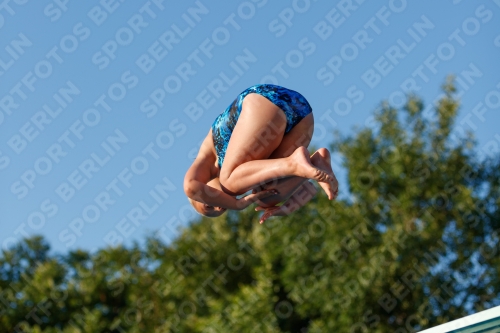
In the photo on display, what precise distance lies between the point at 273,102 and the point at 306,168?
0.68 metres

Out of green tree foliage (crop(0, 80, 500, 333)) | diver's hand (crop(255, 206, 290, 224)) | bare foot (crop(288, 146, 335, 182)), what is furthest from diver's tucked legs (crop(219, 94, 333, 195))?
green tree foliage (crop(0, 80, 500, 333))

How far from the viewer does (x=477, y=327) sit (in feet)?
16.5

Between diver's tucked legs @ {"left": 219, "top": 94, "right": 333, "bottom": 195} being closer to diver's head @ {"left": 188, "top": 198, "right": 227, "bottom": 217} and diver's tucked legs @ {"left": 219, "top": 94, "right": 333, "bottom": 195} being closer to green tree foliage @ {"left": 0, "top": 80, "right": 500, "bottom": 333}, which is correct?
diver's head @ {"left": 188, "top": 198, "right": 227, "bottom": 217}

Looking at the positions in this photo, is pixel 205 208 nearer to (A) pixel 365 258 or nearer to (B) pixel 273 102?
(B) pixel 273 102

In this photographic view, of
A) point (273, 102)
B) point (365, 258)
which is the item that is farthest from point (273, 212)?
point (365, 258)

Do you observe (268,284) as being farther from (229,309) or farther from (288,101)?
(288,101)

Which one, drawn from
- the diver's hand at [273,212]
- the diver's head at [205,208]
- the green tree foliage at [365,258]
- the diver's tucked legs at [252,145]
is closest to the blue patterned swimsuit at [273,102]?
the diver's tucked legs at [252,145]

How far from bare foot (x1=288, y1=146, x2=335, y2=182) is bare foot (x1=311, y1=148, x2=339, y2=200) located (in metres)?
0.05

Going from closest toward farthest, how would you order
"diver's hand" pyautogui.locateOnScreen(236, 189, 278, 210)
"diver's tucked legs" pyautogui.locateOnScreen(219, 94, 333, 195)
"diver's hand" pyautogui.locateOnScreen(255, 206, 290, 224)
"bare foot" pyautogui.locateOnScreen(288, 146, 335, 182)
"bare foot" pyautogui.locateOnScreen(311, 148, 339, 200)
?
"bare foot" pyautogui.locateOnScreen(288, 146, 335, 182) → "bare foot" pyautogui.locateOnScreen(311, 148, 339, 200) → "diver's tucked legs" pyautogui.locateOnScreen(219, 94, 333, 195) → "diver's hand" pyautogui.locateOnScreen(236, 189, 278, 210) → "diver's hand" pyautogui.locateOnScreen(255, 206, 290, 224)

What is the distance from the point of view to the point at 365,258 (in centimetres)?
1736

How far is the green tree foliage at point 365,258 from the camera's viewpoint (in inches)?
671

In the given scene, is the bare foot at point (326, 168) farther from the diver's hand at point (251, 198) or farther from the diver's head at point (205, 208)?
the diver's head at point (205, 208)

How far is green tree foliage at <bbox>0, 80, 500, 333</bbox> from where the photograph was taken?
1705 centimetres

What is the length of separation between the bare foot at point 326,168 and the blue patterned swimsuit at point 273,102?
1.23 feet
